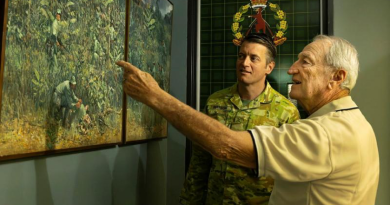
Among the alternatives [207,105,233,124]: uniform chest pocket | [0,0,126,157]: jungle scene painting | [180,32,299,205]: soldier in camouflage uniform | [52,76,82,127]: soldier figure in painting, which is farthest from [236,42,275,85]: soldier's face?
[52,76,82,127]: soldier figure in painting

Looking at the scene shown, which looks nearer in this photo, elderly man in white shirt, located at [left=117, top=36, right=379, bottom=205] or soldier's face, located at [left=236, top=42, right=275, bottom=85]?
elderly man in white shirt, located at [left=117, top=36, right=379, bottom=205]

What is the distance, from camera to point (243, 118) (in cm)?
186

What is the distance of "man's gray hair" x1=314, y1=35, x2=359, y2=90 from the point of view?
42.7 inches

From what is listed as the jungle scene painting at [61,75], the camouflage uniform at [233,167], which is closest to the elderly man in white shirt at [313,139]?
the jungle scene painting at [61,75]

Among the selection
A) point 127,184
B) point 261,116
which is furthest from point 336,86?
point 127,184

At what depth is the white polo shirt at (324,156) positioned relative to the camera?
0.93 metres

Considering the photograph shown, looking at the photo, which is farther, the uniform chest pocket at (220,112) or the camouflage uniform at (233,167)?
the uniform chest pocket at (220,112)

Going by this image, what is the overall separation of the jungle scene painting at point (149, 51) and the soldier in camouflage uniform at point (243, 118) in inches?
14.9

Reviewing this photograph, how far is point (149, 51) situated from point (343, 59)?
50.3 inches

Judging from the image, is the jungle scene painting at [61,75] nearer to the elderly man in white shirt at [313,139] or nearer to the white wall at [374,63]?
the elderly man in white shirt at [313,139]

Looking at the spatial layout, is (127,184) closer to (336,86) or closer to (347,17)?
(336,86)

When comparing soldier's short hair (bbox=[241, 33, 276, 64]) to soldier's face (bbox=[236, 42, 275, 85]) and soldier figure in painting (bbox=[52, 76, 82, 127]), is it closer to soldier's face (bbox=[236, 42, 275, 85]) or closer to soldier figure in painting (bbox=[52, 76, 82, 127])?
soldier's face (bbox=[236, 42, 275, 85])

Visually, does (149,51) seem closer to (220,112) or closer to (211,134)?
(220,112)

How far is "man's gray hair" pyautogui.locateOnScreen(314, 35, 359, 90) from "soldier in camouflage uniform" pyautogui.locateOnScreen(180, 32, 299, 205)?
2.50 feet
